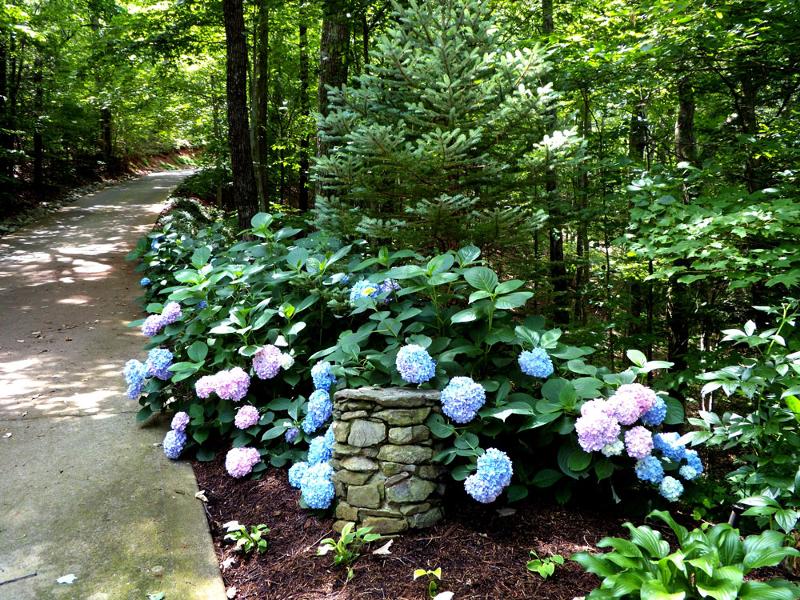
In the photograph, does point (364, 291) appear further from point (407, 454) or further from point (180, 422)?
point (180, 422)

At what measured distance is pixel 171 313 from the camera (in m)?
3.69

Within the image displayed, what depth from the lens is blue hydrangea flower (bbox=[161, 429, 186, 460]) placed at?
10.5 ft

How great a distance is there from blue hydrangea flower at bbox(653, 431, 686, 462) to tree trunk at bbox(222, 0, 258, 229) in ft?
20.9

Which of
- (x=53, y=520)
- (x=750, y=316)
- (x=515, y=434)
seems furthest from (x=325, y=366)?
(x=750, y=316)

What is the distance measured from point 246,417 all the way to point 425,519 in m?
1.28

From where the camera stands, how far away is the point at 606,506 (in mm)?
2525

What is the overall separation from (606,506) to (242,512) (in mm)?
Answer: 1823

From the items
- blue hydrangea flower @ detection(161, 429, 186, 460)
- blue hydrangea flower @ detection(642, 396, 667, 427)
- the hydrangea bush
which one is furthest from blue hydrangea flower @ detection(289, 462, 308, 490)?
blue hydrangea flower @ detection(642, 396, 667, 427)

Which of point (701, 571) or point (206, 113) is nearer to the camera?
point (701, 571)

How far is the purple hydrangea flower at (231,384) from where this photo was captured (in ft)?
10.2

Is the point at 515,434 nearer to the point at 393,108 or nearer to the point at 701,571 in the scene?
the point at 701,571

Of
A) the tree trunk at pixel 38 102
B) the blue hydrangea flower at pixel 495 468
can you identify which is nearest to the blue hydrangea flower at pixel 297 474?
the blue hydrangea flower at pixel 495 468

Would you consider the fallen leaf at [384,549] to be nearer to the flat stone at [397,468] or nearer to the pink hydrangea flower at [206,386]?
the flat stone at [397,468]

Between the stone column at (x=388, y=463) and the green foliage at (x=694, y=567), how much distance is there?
856mm
